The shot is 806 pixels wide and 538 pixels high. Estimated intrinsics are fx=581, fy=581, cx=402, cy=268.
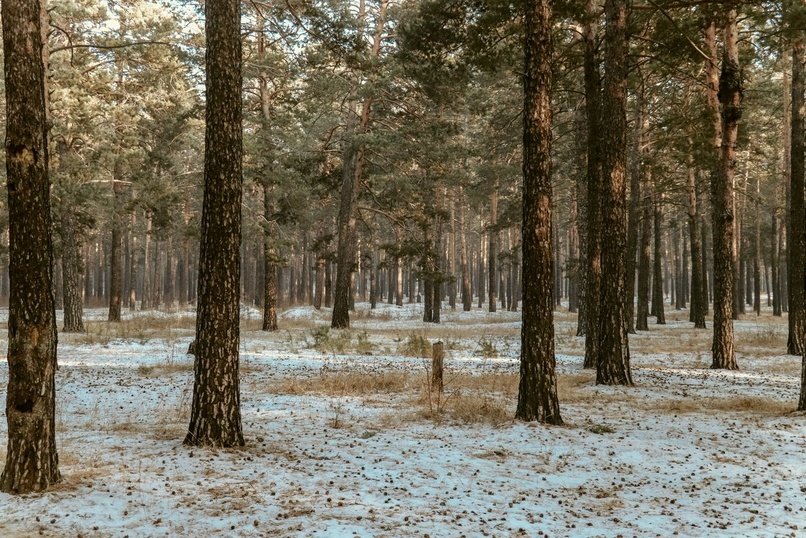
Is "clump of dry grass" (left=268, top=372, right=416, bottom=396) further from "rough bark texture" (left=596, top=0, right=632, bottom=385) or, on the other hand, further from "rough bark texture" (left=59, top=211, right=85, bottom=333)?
"rough bark texture" (left=59, top=211, right=85, bottom=333)

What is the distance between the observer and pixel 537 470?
5.99 meters

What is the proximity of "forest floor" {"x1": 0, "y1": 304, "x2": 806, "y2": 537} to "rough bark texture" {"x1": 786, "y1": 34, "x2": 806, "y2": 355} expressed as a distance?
4.46 meters

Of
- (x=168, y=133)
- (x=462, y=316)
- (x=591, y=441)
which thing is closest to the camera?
(x=591, y=441)

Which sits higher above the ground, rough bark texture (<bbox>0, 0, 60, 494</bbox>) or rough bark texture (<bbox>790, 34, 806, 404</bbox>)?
rough bark texture (<bbox>790, 34, 806, 404</bbox>)

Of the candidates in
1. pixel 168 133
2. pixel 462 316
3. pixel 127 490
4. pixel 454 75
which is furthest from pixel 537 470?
pixel 462 316

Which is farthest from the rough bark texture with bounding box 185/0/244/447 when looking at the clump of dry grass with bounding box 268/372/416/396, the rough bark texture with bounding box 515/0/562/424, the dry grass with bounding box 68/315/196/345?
the dry grass with bounding box 68/315/196/345

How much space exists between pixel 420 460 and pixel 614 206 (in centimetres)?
660

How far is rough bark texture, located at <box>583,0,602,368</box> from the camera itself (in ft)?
39.3

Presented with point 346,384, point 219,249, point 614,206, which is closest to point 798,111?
point 614,206

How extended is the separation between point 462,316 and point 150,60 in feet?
73.1

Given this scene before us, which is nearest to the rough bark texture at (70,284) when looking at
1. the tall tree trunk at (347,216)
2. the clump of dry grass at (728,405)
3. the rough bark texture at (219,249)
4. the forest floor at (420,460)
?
the forest floor at (420,460)

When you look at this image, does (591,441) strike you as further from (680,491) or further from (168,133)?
(168,133)

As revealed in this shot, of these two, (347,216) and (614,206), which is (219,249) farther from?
(347,216)

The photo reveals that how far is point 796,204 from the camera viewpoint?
14812 millimetres
